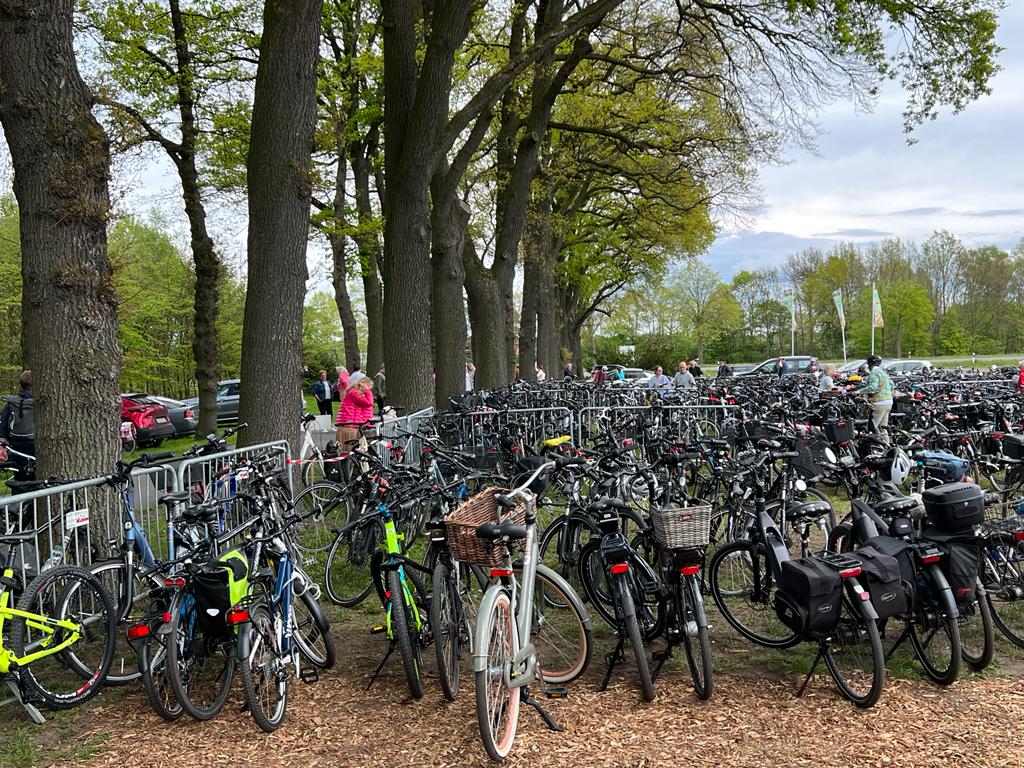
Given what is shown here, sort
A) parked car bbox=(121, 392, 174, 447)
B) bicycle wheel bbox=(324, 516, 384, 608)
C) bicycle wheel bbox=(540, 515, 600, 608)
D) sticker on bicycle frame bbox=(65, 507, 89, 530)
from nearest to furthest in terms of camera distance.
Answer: sticker on bicycle frame bbox=(65, 507, 89, 530), bicycle wheel bbox=(540, 515, 600, 608), bicycle wheel bbox=(324, 516, 384, 608), parked car bbox=(121, 392, 174, 447)

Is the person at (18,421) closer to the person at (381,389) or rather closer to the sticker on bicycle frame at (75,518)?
the person at (381,389)

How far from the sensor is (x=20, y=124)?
5574mm

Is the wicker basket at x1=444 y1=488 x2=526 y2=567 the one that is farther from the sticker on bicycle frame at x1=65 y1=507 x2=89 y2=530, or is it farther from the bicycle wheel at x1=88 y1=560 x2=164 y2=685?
the sticker on bicycle frame at x1=65 y1=507 x2=89 y2=530

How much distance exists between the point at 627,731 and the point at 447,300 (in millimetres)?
10814

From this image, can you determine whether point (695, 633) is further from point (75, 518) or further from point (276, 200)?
point (276, 200)

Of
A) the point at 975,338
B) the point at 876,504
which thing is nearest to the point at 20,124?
the point at 876,504

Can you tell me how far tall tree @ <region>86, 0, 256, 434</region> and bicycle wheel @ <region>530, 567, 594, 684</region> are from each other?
47.7 ft

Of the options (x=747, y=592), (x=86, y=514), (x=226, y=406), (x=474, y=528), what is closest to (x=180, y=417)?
(x=226, y=406)

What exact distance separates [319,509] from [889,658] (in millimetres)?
4892

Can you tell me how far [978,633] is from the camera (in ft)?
14.7

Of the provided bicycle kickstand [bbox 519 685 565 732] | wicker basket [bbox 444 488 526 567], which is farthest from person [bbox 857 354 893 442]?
bicycle kickstand [bbox 519 685 565 732]

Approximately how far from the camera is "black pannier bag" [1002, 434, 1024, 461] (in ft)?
22.8

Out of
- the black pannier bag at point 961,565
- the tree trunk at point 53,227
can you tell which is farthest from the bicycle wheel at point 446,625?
the tree trunk at point 53,227

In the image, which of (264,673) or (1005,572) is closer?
(264,673)
